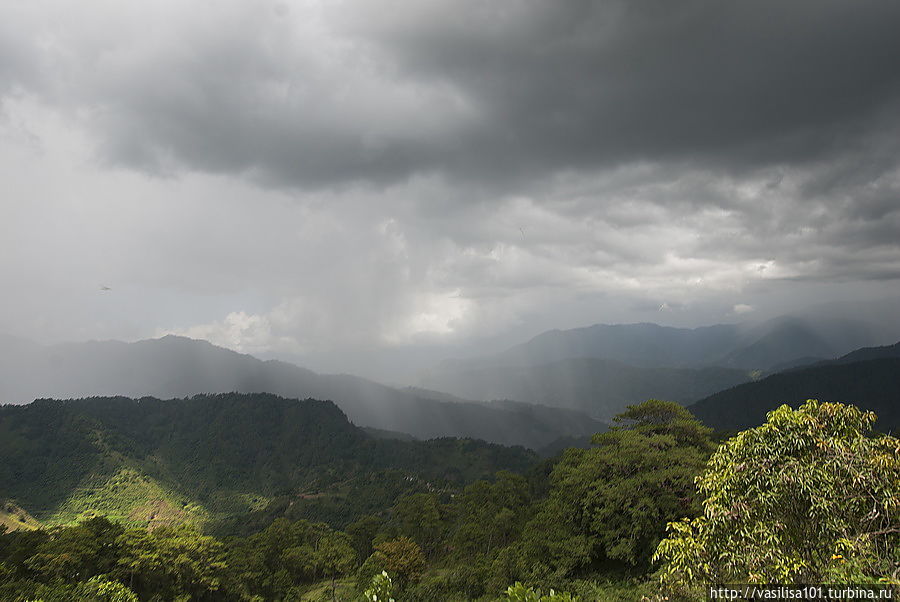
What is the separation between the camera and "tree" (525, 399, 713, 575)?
104ft

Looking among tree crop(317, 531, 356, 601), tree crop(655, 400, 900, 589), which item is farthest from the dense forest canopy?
tree crop(317, 531, 356, 601)

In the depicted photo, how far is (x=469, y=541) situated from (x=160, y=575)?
4315cm

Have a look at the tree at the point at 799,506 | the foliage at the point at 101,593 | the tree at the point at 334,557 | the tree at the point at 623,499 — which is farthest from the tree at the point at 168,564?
the tree at the point at 799,506

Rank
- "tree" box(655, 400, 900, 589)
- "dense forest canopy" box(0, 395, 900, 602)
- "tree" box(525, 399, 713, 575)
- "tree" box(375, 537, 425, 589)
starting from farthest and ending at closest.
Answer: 1. "tree" box(375, 537, 425, 589)
2. "tree" box(525, 399, 713, 575)
3. "dense forest canopy" box(0, 395, 900, 602)
4. "tree" box(655, 400, 900, 589)

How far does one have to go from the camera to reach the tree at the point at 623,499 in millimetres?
31844

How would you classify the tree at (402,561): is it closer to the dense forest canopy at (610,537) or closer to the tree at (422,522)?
the dense forest canopy at (610,537)

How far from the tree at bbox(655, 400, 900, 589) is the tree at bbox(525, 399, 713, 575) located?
63.8 ft

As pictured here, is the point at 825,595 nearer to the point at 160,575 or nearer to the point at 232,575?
the point at 160,575

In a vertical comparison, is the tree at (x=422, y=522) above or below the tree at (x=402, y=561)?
below

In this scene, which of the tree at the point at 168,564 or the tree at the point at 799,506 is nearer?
the tree at the point at 799,506

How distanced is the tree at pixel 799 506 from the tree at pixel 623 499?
1945 cm

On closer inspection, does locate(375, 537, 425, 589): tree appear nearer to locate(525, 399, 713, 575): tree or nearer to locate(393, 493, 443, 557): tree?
locate(393, 493, 443, 557): tree

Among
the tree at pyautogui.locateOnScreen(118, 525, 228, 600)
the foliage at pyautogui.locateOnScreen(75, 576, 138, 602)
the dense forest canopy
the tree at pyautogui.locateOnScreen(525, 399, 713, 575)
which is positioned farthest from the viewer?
the tree at pyautogui.locateOnScreen(118, 525, 228, 600)

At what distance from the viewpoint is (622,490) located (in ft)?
112
